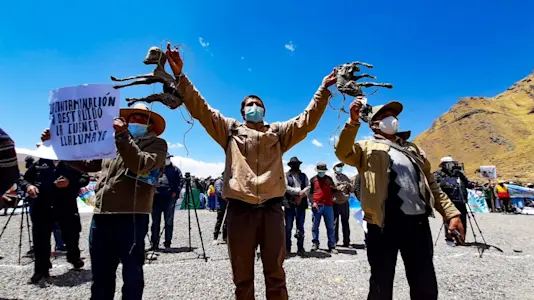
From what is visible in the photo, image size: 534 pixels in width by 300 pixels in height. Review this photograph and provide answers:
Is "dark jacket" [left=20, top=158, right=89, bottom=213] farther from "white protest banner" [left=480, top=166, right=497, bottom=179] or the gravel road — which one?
"white protest banner" [left=480, top=166, right=497, bottom=179]

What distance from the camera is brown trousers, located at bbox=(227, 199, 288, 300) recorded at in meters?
2.75

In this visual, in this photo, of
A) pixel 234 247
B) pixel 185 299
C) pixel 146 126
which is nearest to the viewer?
pixel 234 247

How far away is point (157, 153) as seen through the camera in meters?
3.26

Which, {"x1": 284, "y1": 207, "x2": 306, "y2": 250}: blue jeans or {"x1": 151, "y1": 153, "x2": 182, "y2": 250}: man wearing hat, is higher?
{"x1": 151, "y1": 153, "x2": 182, "y2": 250}: man wearing hat

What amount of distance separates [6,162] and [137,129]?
4.13 ft

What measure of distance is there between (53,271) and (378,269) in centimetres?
594

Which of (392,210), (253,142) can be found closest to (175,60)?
(253,142)

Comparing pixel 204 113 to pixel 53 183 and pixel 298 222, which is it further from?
pixel 298 222

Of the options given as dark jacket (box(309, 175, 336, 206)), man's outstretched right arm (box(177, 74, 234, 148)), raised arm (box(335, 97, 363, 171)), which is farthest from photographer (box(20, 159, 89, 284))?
dark jacket (box(309, 175, 336, 206))

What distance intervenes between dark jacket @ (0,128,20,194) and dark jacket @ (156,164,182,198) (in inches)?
244

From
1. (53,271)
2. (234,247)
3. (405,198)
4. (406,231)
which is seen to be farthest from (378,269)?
(53,271)

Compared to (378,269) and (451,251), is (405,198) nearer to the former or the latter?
(378,269)

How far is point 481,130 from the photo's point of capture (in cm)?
10869

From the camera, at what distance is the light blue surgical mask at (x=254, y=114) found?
3.20 meters
